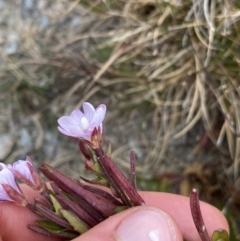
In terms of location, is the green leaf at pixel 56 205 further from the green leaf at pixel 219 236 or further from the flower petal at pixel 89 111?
the green leaf at pixel 219 236

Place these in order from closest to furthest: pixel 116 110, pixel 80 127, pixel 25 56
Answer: pixel 80 127 → pixel 116 110 → pixel 25 56

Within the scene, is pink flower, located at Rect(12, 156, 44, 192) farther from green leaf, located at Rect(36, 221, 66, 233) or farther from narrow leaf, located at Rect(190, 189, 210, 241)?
narrow leaf, located at Rect(190, 189, 210, 241)

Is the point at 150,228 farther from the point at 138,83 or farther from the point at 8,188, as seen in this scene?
the point at 138,83

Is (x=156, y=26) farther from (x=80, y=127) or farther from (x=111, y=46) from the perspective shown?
(x=80, y=127)

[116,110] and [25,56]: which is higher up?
[25,56]

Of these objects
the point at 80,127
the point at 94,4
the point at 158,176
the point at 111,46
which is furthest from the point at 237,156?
the point at 80,127

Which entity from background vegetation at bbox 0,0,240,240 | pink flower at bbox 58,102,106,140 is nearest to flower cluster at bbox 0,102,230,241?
pink flower at bbox 58,102,106,140

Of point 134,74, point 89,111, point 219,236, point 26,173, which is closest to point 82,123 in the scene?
point 89,111
